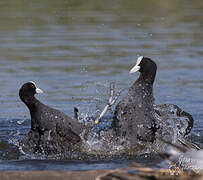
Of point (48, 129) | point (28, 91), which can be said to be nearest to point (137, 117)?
point (48, 129)

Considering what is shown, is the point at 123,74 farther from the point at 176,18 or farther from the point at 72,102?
the point at 176,18

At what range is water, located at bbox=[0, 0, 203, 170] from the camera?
9.14 metres

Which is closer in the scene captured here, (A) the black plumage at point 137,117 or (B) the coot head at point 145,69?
(A) the black plumage at point 137,117

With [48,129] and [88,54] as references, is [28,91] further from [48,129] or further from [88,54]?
[88,54]

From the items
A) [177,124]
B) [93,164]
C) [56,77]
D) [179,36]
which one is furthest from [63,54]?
[93,164]

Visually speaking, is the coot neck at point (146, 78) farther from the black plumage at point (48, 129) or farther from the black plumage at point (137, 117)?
the black plumage at point (48, 129)

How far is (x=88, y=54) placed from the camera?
1308 cm

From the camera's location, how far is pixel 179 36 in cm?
1500

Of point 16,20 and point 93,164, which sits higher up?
point 16,20

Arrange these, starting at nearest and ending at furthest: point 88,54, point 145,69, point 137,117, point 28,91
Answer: point 137,117 → point 28,91 → point 145,69 → point 88,54

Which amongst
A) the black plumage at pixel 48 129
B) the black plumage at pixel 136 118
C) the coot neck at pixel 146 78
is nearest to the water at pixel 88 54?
the black plumage at pixel 48 129

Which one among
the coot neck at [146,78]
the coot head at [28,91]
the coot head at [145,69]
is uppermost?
the coot head at [145,69]

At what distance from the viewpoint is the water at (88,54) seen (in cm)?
914

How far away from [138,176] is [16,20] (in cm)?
1413
